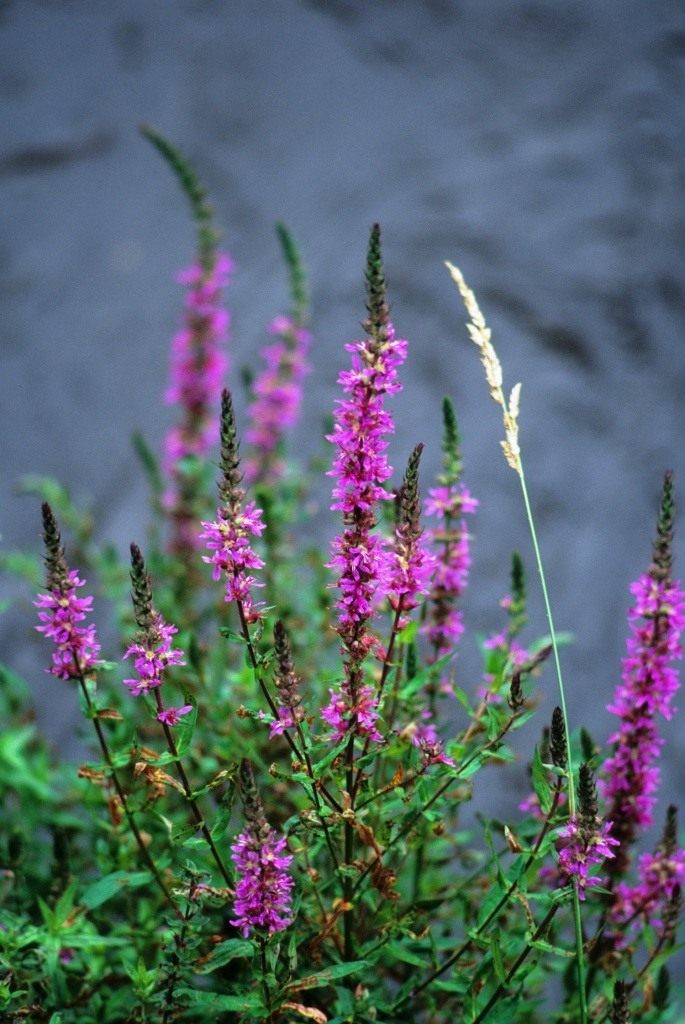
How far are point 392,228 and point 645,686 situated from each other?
3374 millimetres

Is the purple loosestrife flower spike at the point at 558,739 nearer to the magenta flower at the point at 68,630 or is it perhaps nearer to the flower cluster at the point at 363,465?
the flower cluster at the point at 363,465

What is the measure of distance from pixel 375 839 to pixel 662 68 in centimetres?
420

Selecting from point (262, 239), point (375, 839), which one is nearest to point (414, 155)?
point (262, 239)

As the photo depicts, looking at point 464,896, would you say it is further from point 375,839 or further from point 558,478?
point 558,478

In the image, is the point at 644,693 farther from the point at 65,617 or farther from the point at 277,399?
the point at 277,399

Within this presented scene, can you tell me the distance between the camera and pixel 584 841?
6.00ft

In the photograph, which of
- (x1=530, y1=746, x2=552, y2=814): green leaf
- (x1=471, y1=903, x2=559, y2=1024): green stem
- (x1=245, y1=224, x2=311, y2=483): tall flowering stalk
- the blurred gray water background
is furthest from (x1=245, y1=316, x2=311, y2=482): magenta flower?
(x1=471, y1=903, x2=559, y2=1024): green stem

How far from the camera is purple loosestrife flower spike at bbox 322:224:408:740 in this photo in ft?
5.98

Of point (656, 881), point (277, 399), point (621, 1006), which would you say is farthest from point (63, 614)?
point (277, 399)

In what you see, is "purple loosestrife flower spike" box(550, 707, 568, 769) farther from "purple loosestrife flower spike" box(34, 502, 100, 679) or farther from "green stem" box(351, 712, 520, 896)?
"purple loosestrife flower spike" box(34, 502, 100, 679)


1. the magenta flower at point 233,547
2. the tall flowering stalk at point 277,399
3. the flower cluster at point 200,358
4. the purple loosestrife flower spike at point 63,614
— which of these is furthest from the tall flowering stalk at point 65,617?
the flower cluster at point 200,358

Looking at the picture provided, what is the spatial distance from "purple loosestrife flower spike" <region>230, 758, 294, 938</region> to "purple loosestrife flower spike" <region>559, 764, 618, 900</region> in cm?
45

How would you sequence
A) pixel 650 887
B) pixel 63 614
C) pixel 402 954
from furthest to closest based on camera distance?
pixel 650 887 < pixel 402 954 < pixel 63 614

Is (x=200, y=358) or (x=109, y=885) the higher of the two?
(x=200, y=358)
